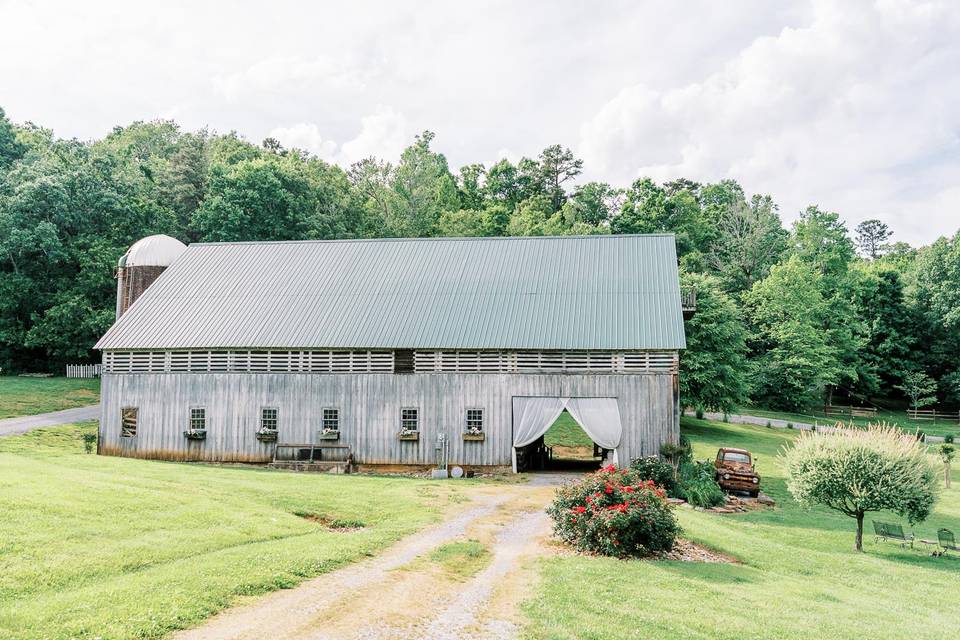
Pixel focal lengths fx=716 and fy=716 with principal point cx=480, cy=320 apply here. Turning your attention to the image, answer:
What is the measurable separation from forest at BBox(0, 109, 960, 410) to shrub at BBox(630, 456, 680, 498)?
59.5 feet

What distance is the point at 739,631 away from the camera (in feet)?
35.3

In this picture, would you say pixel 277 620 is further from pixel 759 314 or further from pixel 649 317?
pixel 759 314

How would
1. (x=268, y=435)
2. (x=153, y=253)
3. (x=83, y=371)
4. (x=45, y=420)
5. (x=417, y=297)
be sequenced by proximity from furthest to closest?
Answer: (x=83, y=371)
(x=45, y=420)
(x=153, y=253)
(x=417, y=297)
(x=268, y=435)

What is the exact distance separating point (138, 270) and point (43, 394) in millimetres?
14654

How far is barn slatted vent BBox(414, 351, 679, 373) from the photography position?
26.8 metres

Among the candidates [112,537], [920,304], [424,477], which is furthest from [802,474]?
[920,304]

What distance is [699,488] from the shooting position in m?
24.2

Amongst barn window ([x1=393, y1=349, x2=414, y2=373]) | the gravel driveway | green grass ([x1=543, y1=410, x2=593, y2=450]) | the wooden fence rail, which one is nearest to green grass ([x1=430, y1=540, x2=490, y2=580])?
barn window ([x1=393, y1=349, x2=414, y2=373])

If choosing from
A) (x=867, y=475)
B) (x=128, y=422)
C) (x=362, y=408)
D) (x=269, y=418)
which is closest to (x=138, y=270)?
(x=128, y=422)

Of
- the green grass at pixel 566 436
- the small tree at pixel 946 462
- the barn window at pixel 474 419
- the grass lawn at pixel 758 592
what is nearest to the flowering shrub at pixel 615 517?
the grass lawn at pixel 758 592

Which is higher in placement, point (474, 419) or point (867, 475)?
point (474, 419)

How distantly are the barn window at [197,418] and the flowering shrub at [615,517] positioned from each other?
1749cm

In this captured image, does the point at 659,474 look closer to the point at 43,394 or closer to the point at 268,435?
the point at 268,435

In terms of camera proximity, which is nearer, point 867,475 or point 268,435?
point 867,475
